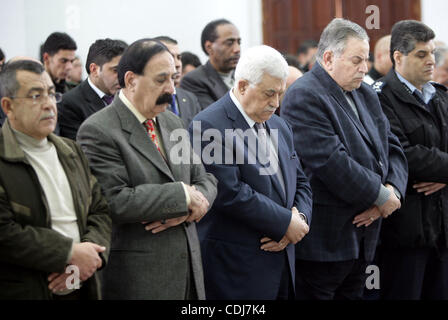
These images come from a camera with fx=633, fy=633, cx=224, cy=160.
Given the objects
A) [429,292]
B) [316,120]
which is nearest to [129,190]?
[316,120]

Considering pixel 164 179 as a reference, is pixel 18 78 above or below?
above

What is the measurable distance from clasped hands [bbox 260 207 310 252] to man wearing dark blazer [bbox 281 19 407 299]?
354 mm

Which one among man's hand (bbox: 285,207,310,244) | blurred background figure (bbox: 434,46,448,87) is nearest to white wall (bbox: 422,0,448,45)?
blurred background figure (bbox: 434,46,448,87)

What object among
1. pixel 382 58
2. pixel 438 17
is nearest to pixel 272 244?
pixel 382 58

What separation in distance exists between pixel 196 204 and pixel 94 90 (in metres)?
1.32

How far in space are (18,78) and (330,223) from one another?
1.64 metres

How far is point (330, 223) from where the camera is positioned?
3.11 meters

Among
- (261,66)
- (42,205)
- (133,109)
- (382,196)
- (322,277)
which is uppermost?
(261,66)

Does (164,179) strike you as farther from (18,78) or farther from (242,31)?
(242,31)

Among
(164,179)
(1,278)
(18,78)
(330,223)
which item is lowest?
(330,223)

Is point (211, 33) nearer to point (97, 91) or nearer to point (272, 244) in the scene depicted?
point (97, 91)

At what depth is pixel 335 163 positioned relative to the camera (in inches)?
118
